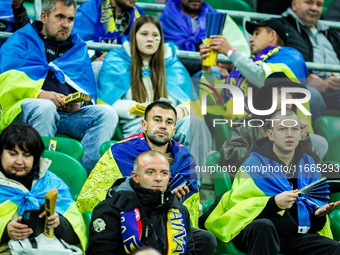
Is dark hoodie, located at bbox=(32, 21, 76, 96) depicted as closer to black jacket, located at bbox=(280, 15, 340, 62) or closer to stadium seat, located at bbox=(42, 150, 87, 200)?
stadium seat, located at bbox=(42, 150, 87, 200)

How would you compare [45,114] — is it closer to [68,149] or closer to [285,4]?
[68,149]

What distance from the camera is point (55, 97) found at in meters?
4.57

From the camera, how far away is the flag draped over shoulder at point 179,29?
6079 millimetres

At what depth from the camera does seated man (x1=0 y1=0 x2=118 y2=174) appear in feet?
14.5

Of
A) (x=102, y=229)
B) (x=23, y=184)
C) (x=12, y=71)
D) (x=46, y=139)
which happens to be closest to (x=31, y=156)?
(x=23, y=184)

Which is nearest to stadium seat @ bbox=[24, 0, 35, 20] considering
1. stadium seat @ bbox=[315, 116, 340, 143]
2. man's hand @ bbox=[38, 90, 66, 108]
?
man's hand @ bbox=[38, 90, 66, 108]

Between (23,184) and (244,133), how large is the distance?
1860 millimetres

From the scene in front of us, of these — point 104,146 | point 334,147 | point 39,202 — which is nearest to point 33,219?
point 39,202

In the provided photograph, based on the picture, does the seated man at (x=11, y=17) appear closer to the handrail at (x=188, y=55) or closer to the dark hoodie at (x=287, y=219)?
the handrail at (x=188, y=55)

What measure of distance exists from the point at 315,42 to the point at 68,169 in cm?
324

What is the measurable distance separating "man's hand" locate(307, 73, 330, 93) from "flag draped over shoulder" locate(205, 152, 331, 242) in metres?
1.69

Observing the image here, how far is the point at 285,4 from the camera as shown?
276 inches

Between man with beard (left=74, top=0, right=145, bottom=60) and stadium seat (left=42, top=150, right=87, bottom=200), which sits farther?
man with beard (left=74, top=0, right=145, bottom=60)

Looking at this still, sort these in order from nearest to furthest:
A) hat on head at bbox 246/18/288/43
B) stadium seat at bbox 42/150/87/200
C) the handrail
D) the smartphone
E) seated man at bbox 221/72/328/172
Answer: the smartphone < stadium seat at bbox 42/150/87/200 < seated man at bbox 221/72/328/172 < the handrail < hat on head at bbox 246/18/288/43
